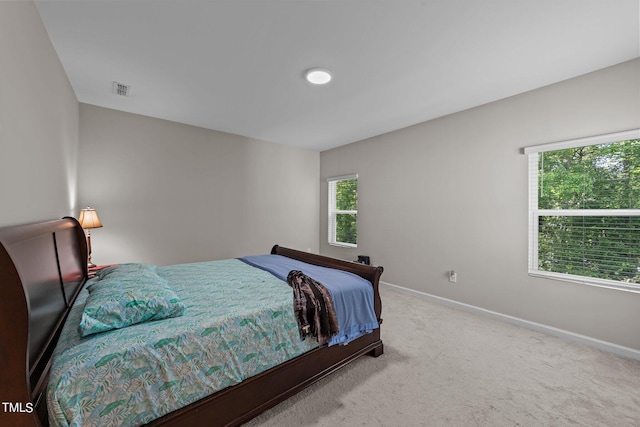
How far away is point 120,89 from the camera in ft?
9.01

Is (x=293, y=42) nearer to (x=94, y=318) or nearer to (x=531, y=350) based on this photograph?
(x=94, y=318)

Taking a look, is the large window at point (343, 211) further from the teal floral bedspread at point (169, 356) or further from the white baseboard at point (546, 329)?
the teal floral bedspread at point (169, 356)

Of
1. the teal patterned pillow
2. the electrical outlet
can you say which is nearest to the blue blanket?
the teal patterned pillow

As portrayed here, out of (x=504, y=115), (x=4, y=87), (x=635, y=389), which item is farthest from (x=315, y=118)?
(x=635, y=389)

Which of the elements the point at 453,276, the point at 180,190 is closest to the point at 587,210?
the point at 453,276

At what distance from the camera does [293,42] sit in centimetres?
200

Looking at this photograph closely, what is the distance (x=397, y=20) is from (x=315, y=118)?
1953 mm

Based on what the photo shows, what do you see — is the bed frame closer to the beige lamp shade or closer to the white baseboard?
the beige lamp shade

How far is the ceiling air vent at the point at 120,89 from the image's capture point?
8.74 feet

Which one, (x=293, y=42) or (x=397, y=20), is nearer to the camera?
(x=397, y=20)

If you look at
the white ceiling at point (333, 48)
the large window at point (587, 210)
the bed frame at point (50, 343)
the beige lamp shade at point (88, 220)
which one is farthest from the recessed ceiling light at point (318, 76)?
the beige lamp shade at point (88, 220)

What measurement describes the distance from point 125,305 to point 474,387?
2.34 m

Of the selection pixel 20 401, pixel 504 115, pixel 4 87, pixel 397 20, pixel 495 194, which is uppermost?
pixel 397 20

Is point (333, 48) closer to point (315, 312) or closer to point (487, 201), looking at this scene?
point (315, 312)
